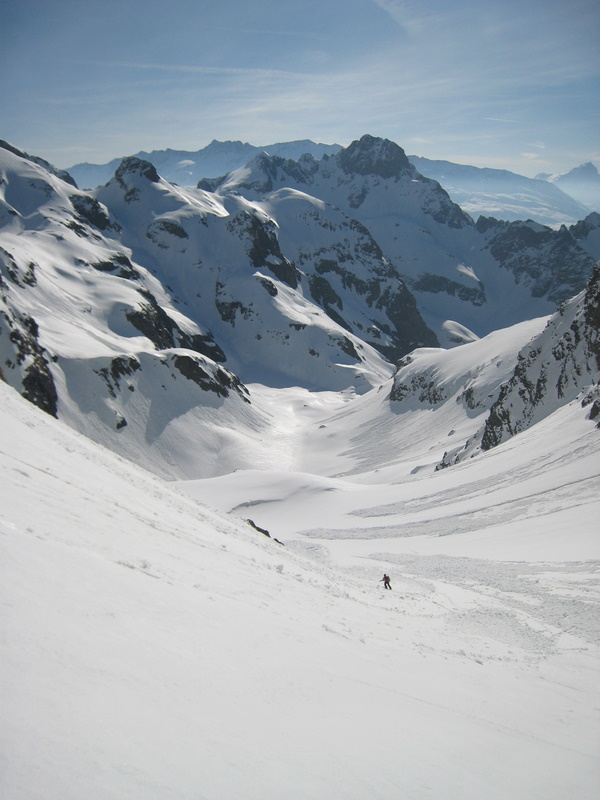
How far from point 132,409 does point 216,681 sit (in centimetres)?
7186

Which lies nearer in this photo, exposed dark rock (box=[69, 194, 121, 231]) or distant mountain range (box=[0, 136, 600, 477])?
distant mountain range (box=[0, 136, 600, 477])

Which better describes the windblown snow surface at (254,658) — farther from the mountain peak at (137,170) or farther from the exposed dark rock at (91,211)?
the mountain peak at (137,170)

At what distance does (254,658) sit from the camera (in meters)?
7.54

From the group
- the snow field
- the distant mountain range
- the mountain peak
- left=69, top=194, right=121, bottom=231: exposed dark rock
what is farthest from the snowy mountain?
the mountain peak

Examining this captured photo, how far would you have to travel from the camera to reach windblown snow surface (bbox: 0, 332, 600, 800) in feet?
15.6

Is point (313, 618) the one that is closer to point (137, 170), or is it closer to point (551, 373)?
point (551, 373)

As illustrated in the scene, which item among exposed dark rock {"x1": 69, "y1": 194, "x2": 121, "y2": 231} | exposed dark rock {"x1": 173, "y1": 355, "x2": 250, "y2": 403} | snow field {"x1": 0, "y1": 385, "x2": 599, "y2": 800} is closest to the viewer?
snow field {"x1": 0, "y1": 385, "x2": 599, "y2": 800}

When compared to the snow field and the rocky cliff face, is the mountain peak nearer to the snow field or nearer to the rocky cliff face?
the rocky cliff face

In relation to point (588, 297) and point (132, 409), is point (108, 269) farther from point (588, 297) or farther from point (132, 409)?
point (588, 297)

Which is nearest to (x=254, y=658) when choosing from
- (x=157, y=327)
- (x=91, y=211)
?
(x=157, y=327)

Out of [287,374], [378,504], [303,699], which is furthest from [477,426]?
[287,374]

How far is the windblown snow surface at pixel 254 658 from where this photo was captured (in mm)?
4762

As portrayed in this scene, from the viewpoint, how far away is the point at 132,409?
74688 mm

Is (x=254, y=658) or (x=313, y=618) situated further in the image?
(x=313, y=618)
